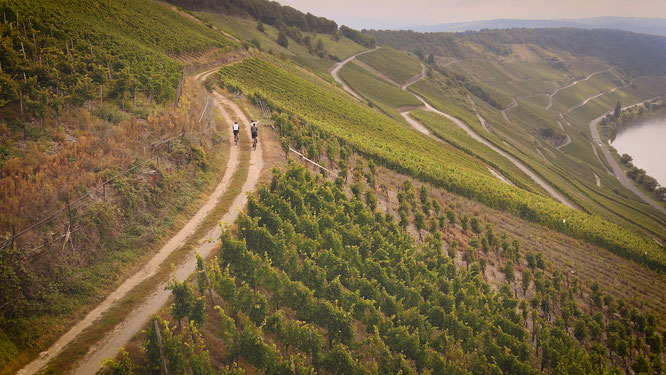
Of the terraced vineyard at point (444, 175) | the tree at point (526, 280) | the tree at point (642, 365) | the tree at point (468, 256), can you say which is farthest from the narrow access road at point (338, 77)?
the tree at point (642, 365)

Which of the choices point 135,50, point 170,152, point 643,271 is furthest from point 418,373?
point 135,50

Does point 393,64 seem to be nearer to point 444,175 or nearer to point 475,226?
point 444,175

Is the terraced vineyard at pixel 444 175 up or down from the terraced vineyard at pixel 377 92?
down

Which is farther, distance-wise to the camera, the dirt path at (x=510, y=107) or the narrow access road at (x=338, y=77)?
the dirt path at (x=510, y=107)

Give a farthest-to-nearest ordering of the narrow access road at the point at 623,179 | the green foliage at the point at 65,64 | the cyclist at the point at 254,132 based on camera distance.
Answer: the narrow access road at the point at 623,179
the cyclist at the point at 254,132
the green foliage at the point at 65,64

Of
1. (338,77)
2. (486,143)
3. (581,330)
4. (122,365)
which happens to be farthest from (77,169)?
(338,77)

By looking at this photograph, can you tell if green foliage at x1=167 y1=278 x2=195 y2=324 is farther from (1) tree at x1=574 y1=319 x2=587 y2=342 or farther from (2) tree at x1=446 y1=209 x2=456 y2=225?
(2) tree at x1=446 y1=209 x2=456 y2=225

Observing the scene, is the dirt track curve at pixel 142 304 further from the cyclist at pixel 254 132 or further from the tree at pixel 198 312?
the cyclist at pixel 254 132
